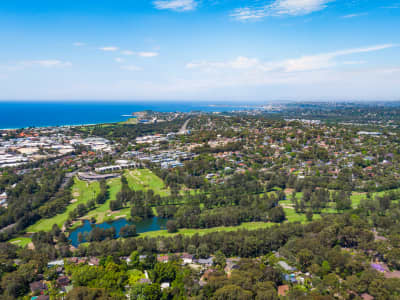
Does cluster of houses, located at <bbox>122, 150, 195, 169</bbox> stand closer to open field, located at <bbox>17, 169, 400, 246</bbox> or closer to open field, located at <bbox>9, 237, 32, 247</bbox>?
open field, located at <bbox>17, 169, 400, 246</bbox>

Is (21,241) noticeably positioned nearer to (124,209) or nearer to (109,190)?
(124,209)

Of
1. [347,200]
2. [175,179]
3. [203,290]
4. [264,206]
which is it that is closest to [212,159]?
[175,179]

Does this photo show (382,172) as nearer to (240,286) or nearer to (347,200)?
(347,200)

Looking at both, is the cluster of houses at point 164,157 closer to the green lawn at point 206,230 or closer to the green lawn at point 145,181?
the green lawn at point 145,181

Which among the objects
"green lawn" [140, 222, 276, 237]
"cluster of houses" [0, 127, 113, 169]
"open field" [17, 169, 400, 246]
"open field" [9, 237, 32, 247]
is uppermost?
"cluster of houses" [0, 127, 113, 169]

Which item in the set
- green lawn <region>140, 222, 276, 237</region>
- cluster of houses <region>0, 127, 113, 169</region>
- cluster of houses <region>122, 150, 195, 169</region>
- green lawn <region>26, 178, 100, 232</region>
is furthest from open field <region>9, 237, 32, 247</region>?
cluster of houses <region>0, 127, 113, 169</region>

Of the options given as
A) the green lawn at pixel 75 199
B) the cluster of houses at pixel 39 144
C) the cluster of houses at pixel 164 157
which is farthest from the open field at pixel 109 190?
the cluster of houses at pixel 39 144

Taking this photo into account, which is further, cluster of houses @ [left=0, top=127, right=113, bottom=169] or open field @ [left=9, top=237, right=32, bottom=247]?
cluster of houses @ [left=0, top=127, right=113, bottom=169]

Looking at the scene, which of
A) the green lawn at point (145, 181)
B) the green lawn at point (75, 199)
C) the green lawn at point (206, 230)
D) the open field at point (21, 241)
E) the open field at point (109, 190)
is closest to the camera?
the open field at point (21, 241)

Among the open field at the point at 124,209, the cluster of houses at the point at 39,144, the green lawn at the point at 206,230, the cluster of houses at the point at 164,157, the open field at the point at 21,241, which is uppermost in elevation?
the cluster of houses at the point at 39,144
